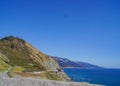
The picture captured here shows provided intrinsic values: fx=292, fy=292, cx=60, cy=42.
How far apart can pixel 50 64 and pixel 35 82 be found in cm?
8014

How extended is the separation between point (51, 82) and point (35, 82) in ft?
4.00

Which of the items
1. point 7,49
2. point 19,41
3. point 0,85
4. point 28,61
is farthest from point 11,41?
point 0,85

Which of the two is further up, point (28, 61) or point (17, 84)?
point (28, 61)

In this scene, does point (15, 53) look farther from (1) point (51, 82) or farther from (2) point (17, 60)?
(1) point (51, 82)

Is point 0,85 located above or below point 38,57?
below

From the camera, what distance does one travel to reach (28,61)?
257 ft

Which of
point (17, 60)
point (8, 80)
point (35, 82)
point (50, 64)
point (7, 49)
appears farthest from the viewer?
point (50, 64)

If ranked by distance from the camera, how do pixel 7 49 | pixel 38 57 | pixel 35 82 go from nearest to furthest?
1. pixel 35 82
2. pixel 7 49
3. pixel 38 57

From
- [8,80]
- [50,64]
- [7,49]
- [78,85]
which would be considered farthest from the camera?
[50,64]

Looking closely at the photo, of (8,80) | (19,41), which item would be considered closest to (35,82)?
(8,80)

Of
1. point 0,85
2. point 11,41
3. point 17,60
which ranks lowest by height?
point 0,85

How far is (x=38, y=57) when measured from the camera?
8806 cm

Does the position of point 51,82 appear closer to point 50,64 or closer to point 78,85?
point 78,85

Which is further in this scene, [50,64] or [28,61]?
[50,64]
